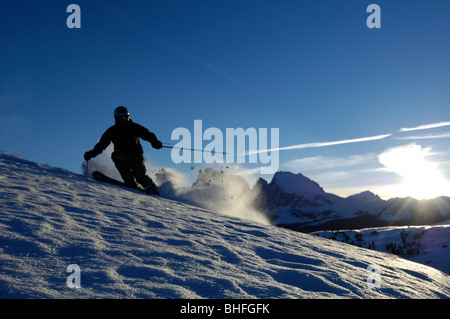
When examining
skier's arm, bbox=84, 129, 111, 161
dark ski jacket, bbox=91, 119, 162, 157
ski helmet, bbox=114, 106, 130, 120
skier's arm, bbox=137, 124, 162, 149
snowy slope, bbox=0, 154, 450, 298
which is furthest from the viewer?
skier's arm, bbox=137, 124, 162, 149

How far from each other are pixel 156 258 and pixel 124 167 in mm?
8575

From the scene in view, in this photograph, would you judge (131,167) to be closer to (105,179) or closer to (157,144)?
(105,179)

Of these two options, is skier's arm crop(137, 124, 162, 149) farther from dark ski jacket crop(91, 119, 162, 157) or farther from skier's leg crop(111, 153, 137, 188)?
skier's leg crop(111, 153, 137, 188)

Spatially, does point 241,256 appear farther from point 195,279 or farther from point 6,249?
point 6,249

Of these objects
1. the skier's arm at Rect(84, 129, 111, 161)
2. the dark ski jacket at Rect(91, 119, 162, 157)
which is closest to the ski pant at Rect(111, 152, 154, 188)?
the dark ski jacket at Rect(91, 119, 162, 157)

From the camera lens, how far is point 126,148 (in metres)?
12.5

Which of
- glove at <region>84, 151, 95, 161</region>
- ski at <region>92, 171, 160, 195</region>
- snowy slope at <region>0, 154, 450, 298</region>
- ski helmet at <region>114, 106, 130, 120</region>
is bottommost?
snowy slope at <region>0, 154, 450, 298</region>

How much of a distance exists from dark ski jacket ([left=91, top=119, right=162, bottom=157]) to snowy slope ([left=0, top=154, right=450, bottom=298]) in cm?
438

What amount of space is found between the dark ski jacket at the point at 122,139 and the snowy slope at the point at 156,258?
4.38 meters

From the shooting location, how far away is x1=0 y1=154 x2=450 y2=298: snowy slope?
3658 mm

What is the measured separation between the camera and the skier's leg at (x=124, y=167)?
12.4 metres

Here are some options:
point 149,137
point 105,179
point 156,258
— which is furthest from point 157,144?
point 156,258

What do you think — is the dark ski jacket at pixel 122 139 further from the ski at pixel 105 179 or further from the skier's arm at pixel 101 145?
the ski at pixel 105 179
